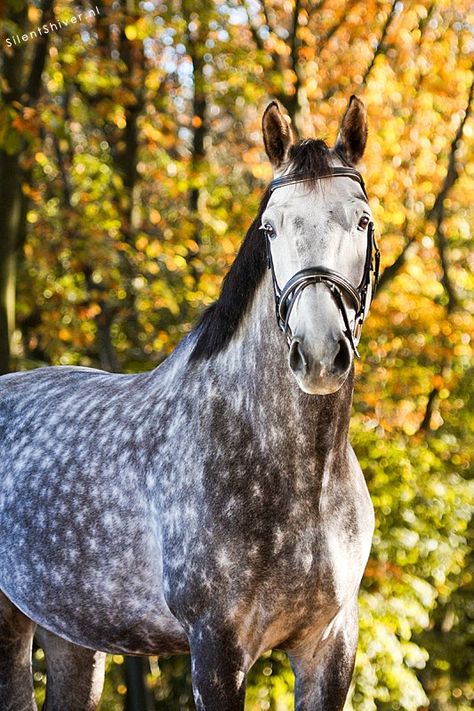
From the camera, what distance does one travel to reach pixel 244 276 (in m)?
3.04

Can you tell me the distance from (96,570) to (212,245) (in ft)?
28.3

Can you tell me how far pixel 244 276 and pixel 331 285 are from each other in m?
0.54

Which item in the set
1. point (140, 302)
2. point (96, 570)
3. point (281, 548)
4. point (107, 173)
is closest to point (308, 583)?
point (281, 548)

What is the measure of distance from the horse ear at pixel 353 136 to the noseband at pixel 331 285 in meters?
0.10

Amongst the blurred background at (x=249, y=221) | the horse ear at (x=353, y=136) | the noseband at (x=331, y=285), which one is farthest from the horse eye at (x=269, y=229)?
the blurred background at (x=249, y=221)

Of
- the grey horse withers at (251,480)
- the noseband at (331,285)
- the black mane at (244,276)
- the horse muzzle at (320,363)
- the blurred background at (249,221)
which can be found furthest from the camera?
the blurred background at (249,221)

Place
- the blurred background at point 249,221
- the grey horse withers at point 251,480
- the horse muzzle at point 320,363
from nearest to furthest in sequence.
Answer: the horse muzzle at point 320,363, the grey horse withers at point 251,480, the blurred background at point 249,221

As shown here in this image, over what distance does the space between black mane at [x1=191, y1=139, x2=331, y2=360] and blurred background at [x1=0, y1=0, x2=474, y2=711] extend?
9.93 feet

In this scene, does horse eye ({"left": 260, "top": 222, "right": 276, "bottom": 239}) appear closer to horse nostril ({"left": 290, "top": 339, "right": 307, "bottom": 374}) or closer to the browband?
the browband

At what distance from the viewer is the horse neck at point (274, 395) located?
9.48 ft

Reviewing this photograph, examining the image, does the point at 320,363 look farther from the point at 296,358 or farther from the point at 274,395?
the point at 274,395

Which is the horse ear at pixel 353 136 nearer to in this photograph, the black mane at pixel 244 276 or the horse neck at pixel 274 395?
the black mane at pixel 244 276

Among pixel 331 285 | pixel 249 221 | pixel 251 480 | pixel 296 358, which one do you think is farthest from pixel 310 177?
pixel 249 221

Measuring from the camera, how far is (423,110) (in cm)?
1166
